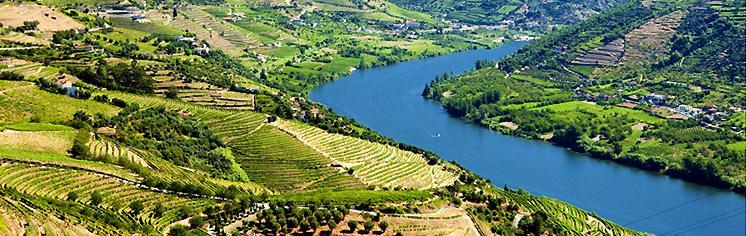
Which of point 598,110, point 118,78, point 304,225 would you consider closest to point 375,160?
point 304,225

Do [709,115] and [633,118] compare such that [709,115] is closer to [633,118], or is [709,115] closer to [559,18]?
[633,118]

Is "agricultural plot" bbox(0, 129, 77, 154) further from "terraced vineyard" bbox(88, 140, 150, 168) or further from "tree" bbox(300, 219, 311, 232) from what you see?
"tree" bbox(300, 219, 311, 232)

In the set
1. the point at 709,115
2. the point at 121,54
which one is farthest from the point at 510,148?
the point at 121,54

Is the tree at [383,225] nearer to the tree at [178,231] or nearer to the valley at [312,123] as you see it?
the valley at [312,123]

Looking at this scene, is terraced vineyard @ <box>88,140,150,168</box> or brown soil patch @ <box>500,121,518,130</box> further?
brown soil patch @ <box>500,121,518,130</box>

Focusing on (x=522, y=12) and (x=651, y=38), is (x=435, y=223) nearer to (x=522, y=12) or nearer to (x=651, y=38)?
(x=651, y=38)

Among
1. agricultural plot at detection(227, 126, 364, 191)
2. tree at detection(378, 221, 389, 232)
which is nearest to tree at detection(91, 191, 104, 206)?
tree at detection(378, 221, 389, 232)
